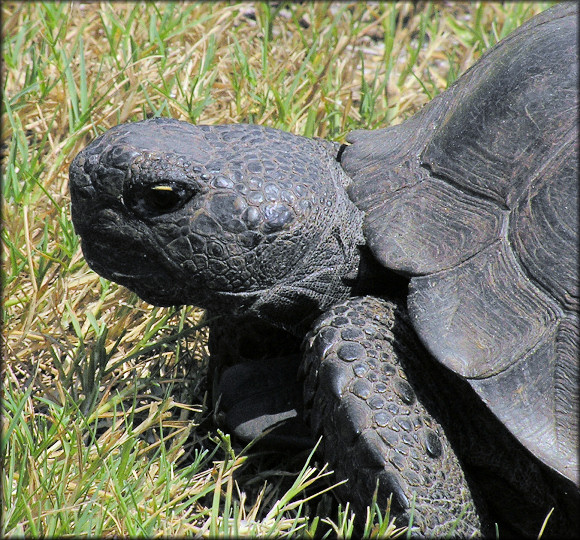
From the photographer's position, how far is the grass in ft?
7.97

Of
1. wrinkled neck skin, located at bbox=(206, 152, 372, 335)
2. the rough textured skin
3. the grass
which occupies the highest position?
the rough textured skin

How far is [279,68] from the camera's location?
4.38 m

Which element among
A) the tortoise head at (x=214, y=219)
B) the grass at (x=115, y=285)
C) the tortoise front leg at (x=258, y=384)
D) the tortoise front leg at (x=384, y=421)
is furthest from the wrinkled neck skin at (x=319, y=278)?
the grass at (x=115, y=285)

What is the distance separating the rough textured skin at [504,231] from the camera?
86.0 inches

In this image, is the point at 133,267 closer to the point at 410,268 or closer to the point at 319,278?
the point at 319,278

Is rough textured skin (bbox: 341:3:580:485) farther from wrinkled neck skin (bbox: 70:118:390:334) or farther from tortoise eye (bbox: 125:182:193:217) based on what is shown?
tortoise eye (bbox: 125:182:193:217)

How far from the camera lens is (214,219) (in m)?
2.39

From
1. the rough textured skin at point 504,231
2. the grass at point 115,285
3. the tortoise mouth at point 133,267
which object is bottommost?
the grass at point 115,285

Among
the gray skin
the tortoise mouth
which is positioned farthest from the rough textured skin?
the tortoise mouth

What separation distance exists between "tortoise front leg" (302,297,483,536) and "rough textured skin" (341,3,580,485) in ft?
0.64

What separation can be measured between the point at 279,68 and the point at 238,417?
2285 millimetres

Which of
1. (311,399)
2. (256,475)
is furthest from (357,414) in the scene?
(256,475)

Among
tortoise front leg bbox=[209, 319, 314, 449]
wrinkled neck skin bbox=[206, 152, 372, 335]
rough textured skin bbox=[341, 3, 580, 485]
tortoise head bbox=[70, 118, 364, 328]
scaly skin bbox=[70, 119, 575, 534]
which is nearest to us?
rough textured skin bbox=[341, 3, 580, 485]

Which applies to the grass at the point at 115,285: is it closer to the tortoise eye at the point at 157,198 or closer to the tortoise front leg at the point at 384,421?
the tortoise front leg at the point at 384,421
